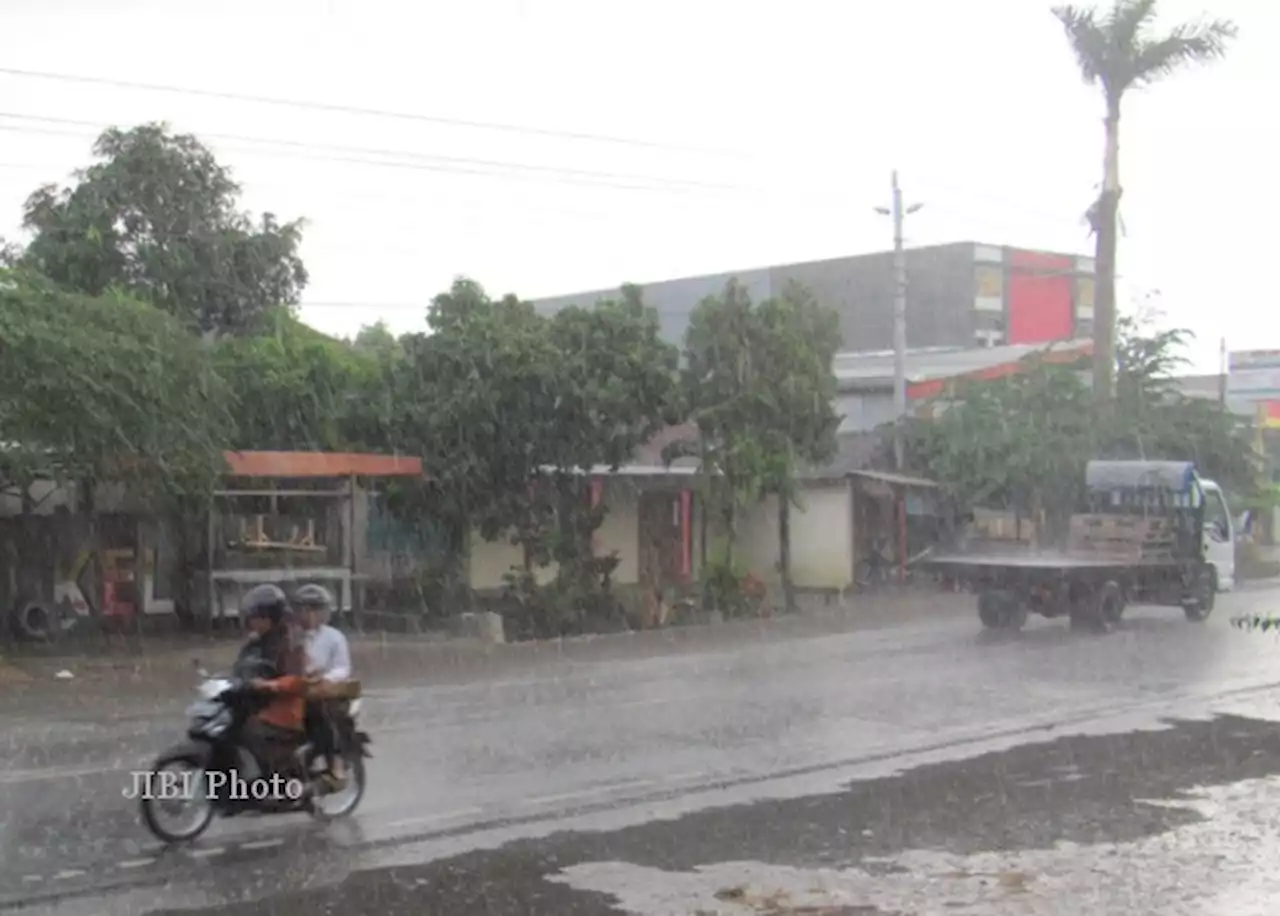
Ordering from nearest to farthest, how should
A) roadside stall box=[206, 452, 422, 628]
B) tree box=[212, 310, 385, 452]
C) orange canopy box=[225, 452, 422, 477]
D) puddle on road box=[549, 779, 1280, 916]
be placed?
puddle on road box=[549, 779, 1280, 916], orange canopy box=[225, 452, 422, 477], roadside stall box=[206, 452, 422, 628], tree box=[212, 310, 385, 452]

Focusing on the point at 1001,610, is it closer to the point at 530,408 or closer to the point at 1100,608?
the point at 1100,608

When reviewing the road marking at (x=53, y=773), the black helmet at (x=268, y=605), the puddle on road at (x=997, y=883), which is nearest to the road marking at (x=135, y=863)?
the black helmet at (x=268, y=605)

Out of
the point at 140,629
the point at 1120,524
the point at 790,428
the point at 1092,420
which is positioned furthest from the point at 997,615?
the point at 140,629

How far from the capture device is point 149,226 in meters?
28.2

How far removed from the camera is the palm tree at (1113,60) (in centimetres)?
3139

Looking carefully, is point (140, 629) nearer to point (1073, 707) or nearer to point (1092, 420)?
point (1073, 707)

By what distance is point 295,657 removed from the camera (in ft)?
31.2

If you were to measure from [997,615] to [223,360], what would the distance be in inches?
495

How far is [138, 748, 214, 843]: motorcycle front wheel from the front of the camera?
881 cm

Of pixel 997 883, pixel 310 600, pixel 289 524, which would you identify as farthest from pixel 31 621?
pixel 997 883

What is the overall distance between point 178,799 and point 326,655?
127 centimetres

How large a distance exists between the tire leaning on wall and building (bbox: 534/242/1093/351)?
35.0 metres

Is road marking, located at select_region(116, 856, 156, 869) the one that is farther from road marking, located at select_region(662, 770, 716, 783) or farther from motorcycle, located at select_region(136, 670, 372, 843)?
road marking, located at select_region(662, 770, 716, 783)
